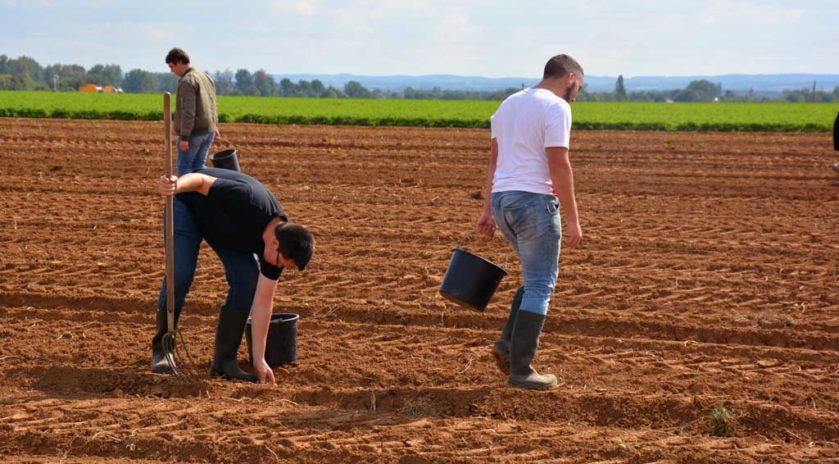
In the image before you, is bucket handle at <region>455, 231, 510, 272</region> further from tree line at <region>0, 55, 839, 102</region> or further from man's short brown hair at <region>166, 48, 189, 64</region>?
tree line at <region>0, 55, 839, 102</region>

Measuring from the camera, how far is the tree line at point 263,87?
93.1 meters

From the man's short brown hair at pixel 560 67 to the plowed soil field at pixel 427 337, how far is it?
1.68 m

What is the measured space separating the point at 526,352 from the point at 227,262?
1.71 m

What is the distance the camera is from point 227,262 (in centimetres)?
593

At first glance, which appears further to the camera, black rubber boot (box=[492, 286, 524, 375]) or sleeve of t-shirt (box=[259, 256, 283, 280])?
black rubber boot (box=[492, 286, 524, 375])

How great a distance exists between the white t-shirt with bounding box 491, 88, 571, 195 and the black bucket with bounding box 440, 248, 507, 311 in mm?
570

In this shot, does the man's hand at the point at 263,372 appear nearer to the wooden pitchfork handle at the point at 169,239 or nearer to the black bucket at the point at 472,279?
the wooden pitchfork handle at the point at 169,239

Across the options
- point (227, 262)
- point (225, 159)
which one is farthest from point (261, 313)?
point (225, 159)

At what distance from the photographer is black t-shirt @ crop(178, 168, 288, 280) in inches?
221

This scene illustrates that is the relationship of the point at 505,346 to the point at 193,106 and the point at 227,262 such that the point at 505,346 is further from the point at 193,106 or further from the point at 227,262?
the point at 193,106

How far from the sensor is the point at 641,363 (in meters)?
6.39

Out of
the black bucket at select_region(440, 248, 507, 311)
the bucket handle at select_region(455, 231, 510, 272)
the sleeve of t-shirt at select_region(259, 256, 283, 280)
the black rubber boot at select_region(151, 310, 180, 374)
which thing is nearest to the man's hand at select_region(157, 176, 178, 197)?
the sleeve of t-shirt at select_region(259, 256, 283, 280)

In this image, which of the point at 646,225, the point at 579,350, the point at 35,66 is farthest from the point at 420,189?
the point at 35,66

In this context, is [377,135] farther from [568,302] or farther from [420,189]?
[568,302]
